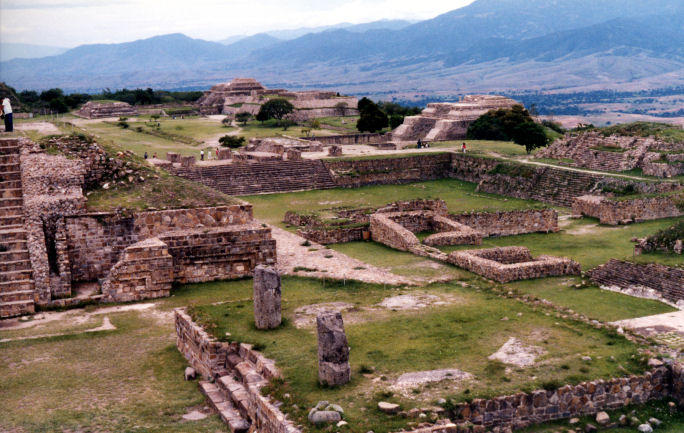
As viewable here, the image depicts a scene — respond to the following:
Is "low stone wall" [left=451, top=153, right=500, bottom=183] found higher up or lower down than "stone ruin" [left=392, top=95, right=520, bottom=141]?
lower down

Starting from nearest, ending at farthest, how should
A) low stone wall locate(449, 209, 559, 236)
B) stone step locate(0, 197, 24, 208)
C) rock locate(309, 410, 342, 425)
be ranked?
rock locate(309, 410, 342, 425)
stone step locate(0, 197, 24, 208)
low stone wall locate(449, 209, 559, 236)

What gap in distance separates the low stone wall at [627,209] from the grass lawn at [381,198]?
243cm

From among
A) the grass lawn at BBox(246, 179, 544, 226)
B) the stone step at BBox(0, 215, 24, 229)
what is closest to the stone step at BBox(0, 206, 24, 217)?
the stone step at BBox(0, 215, 24, 229)

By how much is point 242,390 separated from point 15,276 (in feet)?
25.7

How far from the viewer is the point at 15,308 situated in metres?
16.5

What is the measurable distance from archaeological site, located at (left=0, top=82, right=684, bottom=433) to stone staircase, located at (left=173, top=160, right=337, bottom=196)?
5.29ft

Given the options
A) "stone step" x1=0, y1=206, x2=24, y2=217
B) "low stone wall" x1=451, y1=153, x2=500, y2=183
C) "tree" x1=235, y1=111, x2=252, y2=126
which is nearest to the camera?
"stone step" x1=0, y1=206, x2=24, y2=217

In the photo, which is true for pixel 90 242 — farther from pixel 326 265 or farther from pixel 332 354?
pixel 332 354

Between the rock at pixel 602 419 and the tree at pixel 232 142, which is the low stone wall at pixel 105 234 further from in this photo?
the tree at pixel 232 142

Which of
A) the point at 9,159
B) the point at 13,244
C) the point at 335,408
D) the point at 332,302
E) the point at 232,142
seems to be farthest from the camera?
the point at 232,142

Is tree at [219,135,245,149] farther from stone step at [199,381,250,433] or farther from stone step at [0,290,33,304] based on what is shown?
stone step at [199,381,250,433]

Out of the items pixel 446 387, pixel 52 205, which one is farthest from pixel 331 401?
pixel 52 205

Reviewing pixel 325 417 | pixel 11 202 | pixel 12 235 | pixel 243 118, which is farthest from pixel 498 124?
pixel 325 417

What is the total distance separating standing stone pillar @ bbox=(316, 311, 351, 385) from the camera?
1083 centimetres
